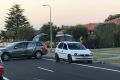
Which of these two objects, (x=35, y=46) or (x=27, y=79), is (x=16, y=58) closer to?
(x=35, y=46)

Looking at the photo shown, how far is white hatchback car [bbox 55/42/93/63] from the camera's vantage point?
31.0 meters

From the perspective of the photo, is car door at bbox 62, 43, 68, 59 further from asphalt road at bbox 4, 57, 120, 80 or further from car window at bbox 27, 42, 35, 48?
car window at bbox 27, 42, 35, 48

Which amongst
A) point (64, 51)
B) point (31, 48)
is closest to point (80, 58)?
point (64, 51)

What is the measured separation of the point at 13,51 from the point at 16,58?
1.63 m

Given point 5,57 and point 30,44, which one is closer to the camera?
point 5,57

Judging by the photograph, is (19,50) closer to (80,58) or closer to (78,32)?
(80,58)

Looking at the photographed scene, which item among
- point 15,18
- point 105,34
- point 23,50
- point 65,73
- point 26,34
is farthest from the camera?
point 15,18

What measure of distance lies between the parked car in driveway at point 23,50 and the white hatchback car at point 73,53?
5.17 metres

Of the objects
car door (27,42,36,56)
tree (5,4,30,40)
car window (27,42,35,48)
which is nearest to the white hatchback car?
car door (27,42,36,56)

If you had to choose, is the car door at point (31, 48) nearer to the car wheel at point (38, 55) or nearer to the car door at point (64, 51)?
the car wheel at point (38, 55)

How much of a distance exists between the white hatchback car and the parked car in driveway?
203 inches

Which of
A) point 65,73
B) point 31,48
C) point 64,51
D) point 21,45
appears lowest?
point 65,73

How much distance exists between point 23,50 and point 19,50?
380mm

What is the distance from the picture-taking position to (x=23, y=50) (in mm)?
37562
